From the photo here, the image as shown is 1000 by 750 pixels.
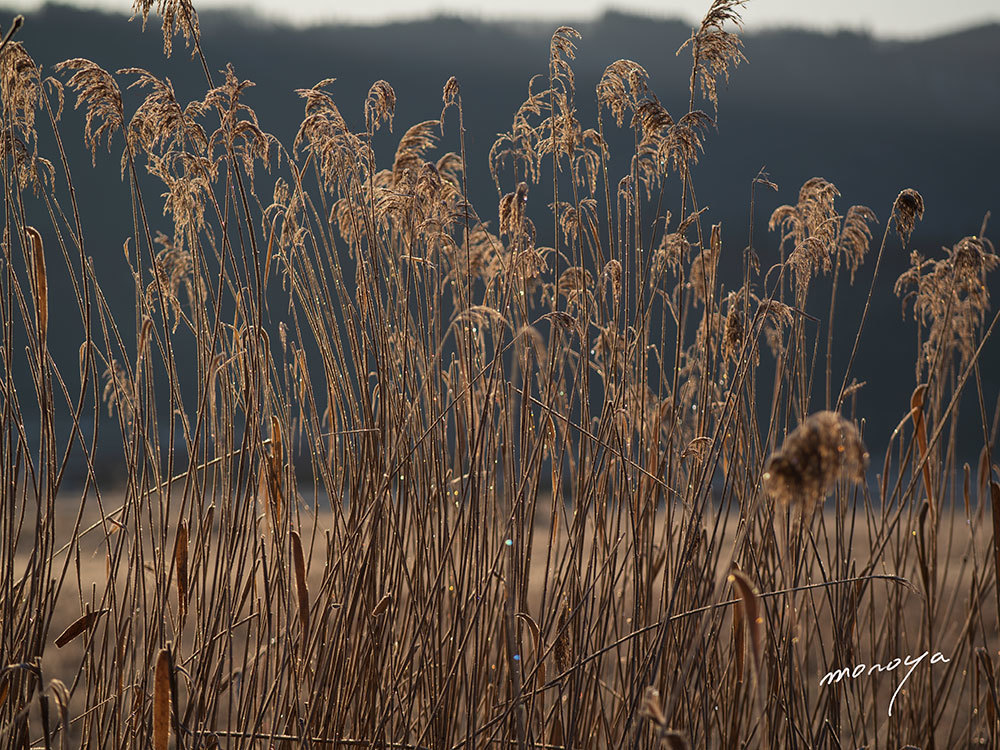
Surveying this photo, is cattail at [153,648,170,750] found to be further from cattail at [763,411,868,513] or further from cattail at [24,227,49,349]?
cattail at [763,411,868,513]

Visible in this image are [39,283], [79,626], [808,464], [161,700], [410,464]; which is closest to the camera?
[808,464]

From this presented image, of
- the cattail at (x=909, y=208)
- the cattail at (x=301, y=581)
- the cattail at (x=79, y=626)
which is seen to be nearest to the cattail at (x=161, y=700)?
the cattail at (x=301, y=581)

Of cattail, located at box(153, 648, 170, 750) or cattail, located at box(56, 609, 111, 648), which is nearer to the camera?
cattail, located at box(153, 648, 170, 750)

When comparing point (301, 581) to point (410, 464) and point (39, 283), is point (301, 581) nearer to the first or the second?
point (410, 464)

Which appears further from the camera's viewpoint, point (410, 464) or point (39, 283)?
point (410, 464)

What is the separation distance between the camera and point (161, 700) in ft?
3.60

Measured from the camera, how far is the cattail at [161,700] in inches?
42.0

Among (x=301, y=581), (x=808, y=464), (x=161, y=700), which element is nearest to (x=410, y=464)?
(x=301, y=581)

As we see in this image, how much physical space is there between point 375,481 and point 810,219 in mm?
985

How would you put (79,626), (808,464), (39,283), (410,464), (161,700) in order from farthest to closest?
(410,464)
(79,626)
(39,283)
(161,700)
(808,464)

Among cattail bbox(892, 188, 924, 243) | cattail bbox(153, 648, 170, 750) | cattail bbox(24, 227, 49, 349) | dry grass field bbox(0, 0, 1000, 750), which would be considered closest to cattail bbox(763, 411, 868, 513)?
dry grass field bbox(0, 0, 1000, 750)

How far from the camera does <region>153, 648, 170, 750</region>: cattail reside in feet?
3.50

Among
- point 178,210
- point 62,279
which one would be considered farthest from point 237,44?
point 178,210

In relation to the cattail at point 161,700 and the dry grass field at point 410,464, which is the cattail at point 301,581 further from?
the cattail at point 161,700
